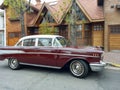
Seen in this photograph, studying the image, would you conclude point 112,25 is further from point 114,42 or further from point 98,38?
point 98,38

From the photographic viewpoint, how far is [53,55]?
8.12 metres

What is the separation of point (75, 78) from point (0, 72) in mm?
3776

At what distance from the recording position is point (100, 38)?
1844 cm

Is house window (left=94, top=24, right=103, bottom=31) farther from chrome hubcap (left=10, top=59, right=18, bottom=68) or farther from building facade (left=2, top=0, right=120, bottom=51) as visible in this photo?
chrome hubcap (left=10, top=59, right=18, bottom=68)

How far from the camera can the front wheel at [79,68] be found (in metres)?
7.50

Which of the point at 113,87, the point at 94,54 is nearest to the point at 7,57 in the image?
the point at 94,54

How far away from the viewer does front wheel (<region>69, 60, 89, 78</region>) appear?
24.6 ft

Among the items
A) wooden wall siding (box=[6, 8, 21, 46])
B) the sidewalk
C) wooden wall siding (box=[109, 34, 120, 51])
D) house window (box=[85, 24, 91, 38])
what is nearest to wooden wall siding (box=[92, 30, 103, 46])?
house window (box=[85, 24, 91, 38])

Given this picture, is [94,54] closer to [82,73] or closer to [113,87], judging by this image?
[82,73]

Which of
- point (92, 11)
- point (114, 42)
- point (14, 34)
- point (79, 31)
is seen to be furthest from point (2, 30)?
point (114, 42)

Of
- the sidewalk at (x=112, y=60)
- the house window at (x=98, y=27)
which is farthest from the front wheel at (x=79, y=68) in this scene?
the house window at (x=98, y=27)

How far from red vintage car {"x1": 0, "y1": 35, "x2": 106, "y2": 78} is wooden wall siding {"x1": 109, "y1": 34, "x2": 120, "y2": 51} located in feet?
31.8

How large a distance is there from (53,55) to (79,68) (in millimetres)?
1350

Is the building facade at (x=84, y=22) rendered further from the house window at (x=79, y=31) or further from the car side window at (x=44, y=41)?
the car side window at (x=44, y=41)
